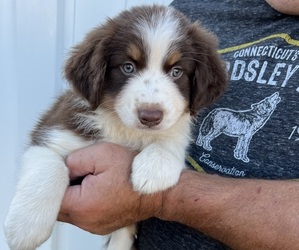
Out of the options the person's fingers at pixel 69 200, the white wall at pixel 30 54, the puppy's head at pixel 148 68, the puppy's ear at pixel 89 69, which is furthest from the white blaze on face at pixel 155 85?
the white wall at pixel 30 54

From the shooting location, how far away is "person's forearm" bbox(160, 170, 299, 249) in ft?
6.64

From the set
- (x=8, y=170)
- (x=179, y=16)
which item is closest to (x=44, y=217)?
(x=179, y=16)

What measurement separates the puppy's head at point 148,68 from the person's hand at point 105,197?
18 centimetres

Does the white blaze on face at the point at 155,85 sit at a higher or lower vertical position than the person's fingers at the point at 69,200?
higher

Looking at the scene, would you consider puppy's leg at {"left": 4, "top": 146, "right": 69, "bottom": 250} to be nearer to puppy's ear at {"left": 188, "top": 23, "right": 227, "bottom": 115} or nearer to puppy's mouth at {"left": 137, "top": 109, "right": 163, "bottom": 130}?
puppy's mouth at {"left": 137, "top": 109, "right": 163, "bottom": 130}

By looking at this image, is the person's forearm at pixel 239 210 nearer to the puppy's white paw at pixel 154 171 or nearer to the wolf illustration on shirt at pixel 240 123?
the puppy's white paw at pixel 154 171

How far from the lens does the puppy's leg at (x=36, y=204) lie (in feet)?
6.79

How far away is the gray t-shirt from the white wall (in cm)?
110

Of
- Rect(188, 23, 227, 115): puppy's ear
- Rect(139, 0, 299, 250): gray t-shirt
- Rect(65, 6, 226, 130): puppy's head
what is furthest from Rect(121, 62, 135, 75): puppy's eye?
Rect(139, 0, 299, 250): gray t-shirt

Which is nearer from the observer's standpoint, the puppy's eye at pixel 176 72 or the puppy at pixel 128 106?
the puppy at pixel 128 106

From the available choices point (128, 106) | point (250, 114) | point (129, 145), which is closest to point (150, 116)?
point (128, 106)

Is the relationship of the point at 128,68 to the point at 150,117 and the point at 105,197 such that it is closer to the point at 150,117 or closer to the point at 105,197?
the point at 150,117

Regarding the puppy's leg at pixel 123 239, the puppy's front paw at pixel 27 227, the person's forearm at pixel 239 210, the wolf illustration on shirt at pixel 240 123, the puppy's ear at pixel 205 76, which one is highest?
the puppy's ear at pixel 205 76

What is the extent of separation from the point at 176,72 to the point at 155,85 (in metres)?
0.18
